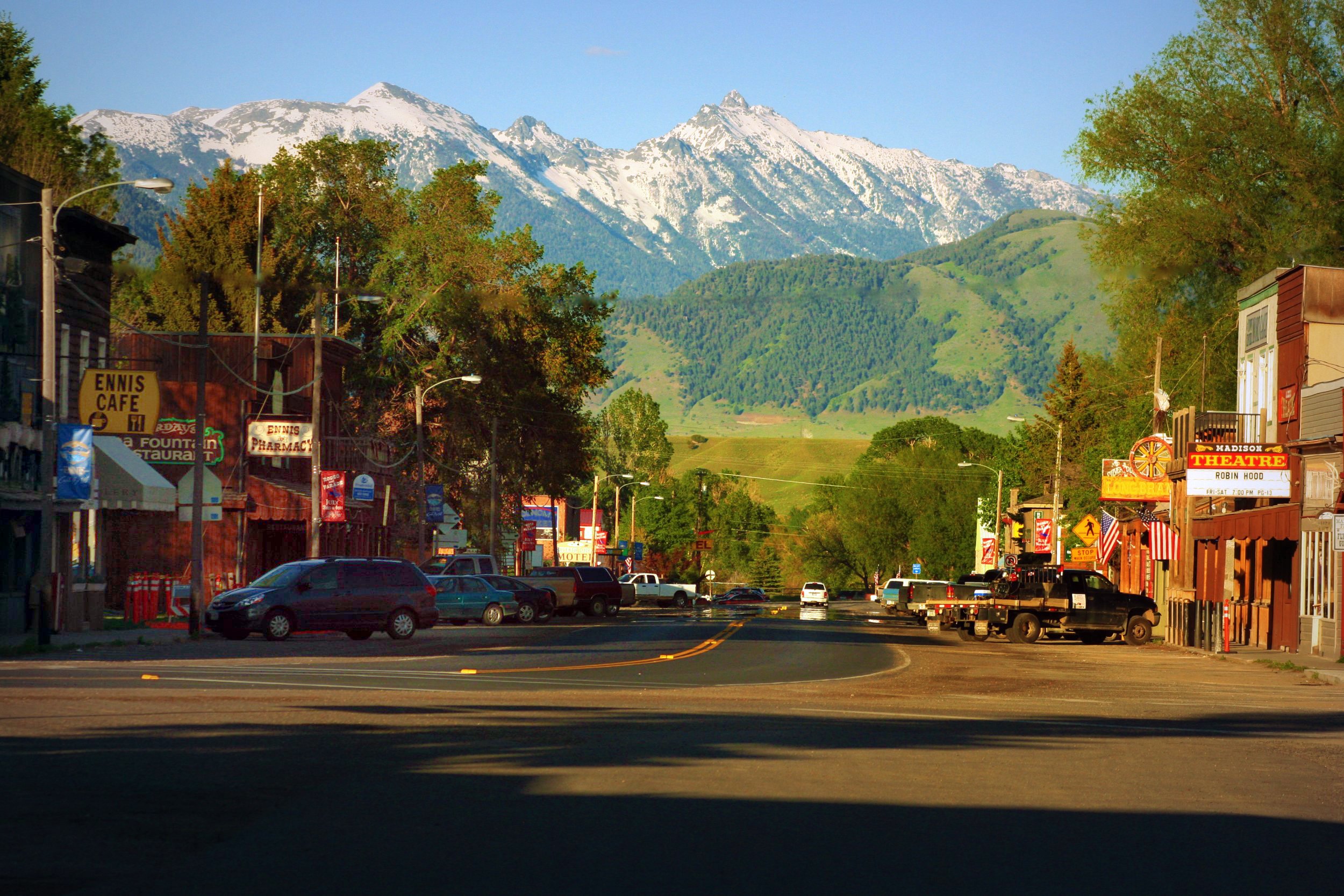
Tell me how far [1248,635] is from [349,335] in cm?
4600

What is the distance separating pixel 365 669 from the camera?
22969mm

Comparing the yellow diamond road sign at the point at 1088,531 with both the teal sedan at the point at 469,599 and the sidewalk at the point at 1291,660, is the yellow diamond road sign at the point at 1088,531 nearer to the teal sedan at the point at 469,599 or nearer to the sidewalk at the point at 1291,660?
the sidewalk at the point at 1291,660

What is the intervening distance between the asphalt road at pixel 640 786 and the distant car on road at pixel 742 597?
297ft

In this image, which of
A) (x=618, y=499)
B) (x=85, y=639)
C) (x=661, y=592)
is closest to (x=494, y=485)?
→ (x=661, y=592)

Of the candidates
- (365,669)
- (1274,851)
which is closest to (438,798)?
(1274,851)

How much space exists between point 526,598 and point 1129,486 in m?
19.6

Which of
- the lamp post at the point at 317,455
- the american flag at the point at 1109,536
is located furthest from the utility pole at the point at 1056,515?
the lamp post at the point at 317,455

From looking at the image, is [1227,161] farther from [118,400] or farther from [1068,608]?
[118,400]

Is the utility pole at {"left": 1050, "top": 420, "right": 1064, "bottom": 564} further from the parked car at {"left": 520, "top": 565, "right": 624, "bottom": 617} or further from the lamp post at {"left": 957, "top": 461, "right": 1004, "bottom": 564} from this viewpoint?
the parked car at {"left": 520, "top": 565, "right": 624, "bottom": 617}

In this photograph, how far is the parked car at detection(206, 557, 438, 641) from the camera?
31125mm

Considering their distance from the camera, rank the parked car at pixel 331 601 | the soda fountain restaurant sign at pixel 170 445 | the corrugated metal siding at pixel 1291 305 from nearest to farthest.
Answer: the parked car at pixel 331 601
the corrugated metal siding at pixel 1291 305
the soda fountain restaurant sign at pixel 170 445

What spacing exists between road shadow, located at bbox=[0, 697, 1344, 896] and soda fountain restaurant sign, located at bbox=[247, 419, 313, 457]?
3169 centimetres

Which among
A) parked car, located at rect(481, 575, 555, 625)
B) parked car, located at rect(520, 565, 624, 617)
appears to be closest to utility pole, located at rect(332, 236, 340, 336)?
parked car, located at rect(520, 565, 624, 617)

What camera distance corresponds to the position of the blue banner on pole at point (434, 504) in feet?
187
